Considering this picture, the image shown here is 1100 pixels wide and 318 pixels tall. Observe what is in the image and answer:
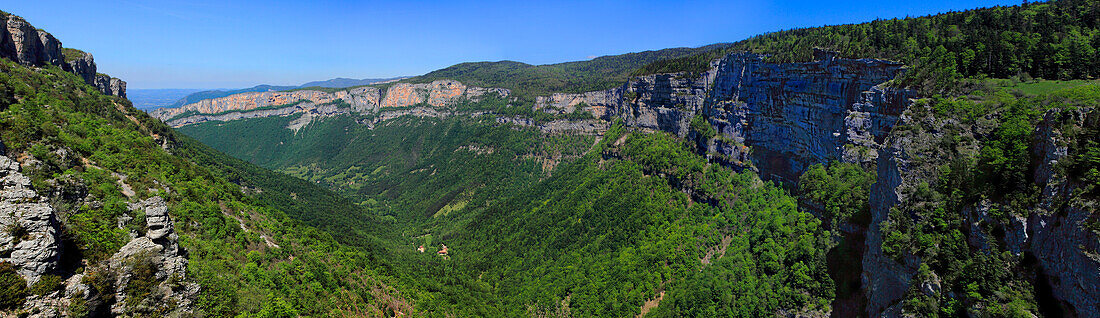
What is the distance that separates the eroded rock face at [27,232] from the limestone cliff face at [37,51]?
6014 cm

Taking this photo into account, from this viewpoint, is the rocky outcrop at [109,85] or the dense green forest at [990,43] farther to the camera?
the rocky outcrop at [109,85]

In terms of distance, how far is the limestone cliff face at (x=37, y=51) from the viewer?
181 feet

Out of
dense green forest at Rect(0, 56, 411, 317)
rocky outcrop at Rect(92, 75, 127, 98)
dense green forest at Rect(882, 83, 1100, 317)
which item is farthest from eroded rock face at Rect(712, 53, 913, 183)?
rocky outcrop at Rect(92, 75, 127, 98)

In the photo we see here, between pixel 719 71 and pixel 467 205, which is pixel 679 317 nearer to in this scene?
pixel 719 71

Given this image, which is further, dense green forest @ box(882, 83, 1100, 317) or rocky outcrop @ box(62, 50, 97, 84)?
rocky outcrop @ box(62, 50, 97, 84)

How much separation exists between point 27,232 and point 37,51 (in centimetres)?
7085

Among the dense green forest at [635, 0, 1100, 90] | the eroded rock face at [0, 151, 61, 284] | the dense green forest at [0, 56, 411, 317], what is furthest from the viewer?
the dense green forest at [635, 0, 1100, 90]

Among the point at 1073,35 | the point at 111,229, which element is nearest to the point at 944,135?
the point at 1073,35

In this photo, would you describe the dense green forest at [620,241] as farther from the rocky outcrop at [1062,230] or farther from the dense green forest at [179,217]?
the rocky outcrop at [1062,230]

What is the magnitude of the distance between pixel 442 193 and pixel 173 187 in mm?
100665

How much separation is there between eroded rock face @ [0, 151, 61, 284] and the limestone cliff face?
6014cm

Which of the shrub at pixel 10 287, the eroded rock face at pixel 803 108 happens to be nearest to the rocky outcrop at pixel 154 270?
the shrub at pixel 10 287

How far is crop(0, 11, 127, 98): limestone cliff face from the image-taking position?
55.1m

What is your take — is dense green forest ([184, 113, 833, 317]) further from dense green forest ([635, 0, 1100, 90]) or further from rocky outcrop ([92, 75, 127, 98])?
rocky outcrop ([92, 75, 127, 98])
